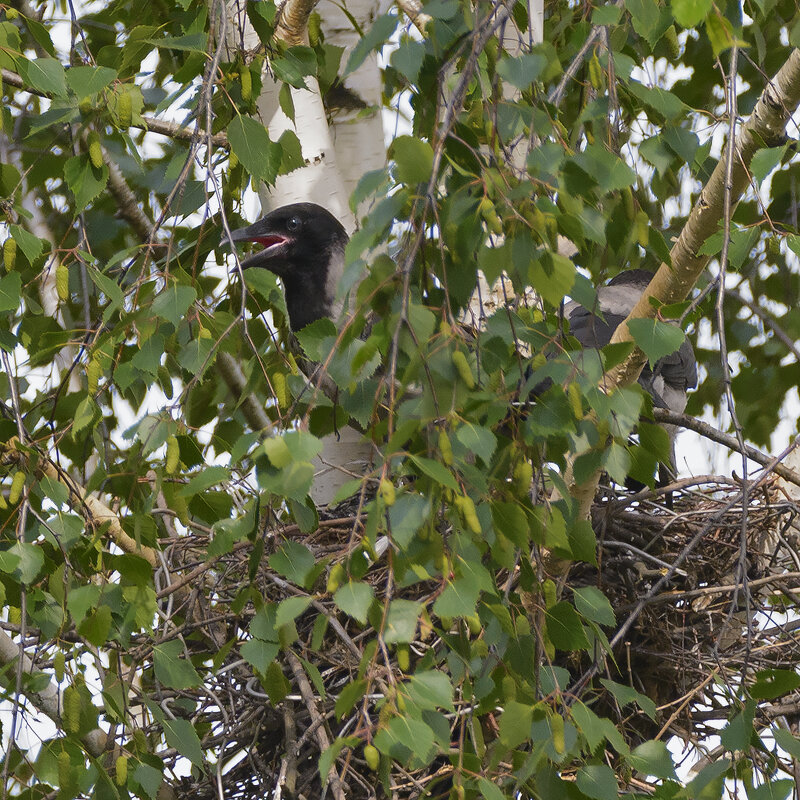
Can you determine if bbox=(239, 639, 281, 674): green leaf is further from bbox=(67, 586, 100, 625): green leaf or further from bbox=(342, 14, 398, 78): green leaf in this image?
bbox=(342, 14, 398, 78): green leaf

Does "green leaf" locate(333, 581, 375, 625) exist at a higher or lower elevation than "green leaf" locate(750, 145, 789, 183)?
lower

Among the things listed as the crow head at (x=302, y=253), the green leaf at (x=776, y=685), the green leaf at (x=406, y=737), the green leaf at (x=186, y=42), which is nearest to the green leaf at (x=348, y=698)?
the green leaf at (x=406, y=737)

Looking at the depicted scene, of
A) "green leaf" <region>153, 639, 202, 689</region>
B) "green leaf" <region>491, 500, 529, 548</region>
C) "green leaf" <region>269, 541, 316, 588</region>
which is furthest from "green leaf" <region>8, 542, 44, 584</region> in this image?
"green leaf" <region>491, 500, 529, 548</region>

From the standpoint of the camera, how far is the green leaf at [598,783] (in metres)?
1.70

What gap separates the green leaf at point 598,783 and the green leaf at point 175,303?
989mm

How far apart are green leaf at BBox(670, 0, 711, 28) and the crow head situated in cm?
245

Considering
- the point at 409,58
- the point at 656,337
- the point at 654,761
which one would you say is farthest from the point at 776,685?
the point at 409,58

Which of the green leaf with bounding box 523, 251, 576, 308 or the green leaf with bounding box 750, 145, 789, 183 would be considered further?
the green leaf with bounding box 750, 145, 789, 183

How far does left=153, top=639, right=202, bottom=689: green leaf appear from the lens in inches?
84.2

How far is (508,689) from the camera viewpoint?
176 centimetres

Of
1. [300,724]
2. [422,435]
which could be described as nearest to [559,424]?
[422,435]

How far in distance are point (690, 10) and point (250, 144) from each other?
88cm

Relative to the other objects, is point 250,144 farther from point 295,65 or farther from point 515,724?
point 515,724

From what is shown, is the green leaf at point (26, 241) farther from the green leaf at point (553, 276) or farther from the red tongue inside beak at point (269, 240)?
the red tongue inside beak at point (269, 240)
